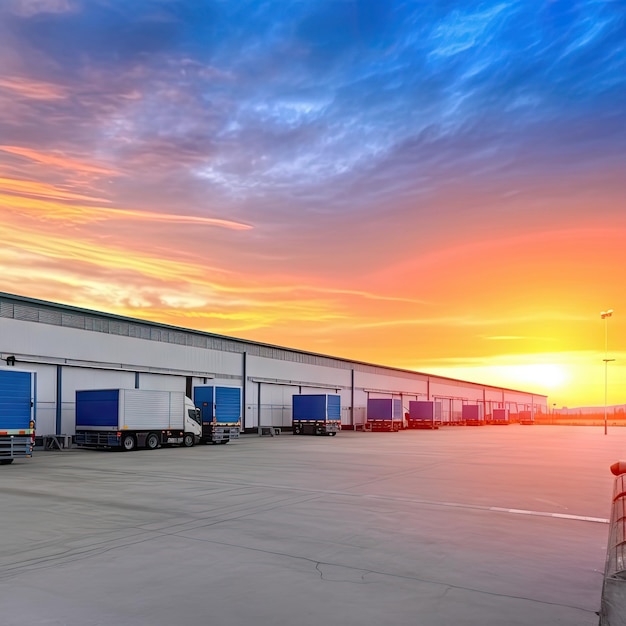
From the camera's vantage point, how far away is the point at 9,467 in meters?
23.9

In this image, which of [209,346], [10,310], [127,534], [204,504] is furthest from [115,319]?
[127,534]

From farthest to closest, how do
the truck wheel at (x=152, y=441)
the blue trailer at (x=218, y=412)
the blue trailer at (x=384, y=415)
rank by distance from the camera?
1. the blue trailer at (x=384, y=415)
2. the blue trailer at (x=218, y=412)
3. the truck wheel at (x=152, y=441)

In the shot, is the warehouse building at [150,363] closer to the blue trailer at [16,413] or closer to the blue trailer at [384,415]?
the blue trailer at [384,415]

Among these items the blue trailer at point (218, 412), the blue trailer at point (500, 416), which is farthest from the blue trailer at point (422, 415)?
the blue trailer at point (218, 412)

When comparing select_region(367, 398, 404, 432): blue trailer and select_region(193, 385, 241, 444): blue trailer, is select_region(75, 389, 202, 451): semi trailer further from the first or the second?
select_region(367, 398, 404, 432): blue trailer

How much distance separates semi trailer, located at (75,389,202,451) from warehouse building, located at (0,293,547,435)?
277cm

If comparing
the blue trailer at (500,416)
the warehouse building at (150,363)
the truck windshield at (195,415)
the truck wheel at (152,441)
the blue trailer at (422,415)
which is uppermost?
the warehouse building at (150,363)

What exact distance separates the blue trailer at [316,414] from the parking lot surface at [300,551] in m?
38.6

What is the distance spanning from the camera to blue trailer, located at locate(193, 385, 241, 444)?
135ft

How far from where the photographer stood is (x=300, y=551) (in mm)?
9344

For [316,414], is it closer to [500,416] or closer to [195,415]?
[195,415]

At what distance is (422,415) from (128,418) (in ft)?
171

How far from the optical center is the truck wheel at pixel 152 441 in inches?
1420

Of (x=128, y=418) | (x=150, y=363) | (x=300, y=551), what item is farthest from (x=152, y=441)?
(x=300, y=551)
